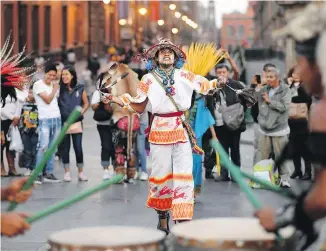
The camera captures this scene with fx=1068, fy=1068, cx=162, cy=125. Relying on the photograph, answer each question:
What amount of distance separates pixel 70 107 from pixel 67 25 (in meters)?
37.2

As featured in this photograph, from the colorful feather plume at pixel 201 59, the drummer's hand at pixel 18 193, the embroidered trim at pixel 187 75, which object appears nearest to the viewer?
the drummer's hand at pixel 18 193

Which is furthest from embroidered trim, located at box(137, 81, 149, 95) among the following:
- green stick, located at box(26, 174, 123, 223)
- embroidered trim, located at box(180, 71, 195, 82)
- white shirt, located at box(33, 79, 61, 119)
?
green stick, located at box(26, 174, 123, 223)

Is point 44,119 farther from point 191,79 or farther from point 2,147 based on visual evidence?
point 191,79

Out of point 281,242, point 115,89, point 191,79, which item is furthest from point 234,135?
point 281,242

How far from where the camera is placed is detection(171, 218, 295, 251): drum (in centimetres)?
411

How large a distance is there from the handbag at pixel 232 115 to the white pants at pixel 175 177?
501cm

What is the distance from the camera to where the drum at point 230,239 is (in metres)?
4.11

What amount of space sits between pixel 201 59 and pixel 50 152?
25.6 feet

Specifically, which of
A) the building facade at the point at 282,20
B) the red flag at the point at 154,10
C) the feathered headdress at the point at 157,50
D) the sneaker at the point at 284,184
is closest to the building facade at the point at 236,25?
the red flag at the point at 154,10

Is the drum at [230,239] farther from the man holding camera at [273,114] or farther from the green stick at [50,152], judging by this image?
the man holding camera at [273,114]

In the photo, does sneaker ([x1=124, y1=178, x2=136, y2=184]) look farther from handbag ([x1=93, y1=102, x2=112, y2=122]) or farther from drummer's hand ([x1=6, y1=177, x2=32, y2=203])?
drummer's hand ([x1=6, y1=177, x2=32, y2=203])

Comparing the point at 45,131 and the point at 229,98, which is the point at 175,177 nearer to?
the point at 45,131

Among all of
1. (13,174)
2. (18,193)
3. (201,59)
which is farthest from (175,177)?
(13,174)

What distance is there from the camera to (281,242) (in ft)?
13.5
